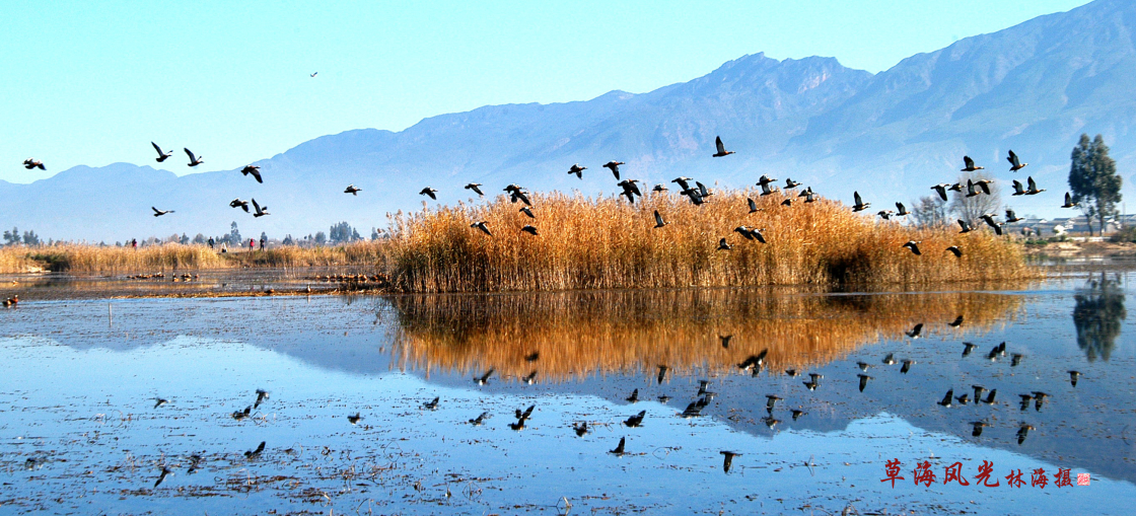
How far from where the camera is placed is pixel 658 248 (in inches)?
1168

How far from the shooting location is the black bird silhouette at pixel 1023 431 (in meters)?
8.42

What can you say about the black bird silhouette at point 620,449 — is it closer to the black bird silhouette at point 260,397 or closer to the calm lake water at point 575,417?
the calm lake water at point 575,417

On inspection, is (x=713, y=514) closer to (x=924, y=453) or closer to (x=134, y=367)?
(x=924, y=453)

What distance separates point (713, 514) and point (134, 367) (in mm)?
10405

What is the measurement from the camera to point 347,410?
10.6m

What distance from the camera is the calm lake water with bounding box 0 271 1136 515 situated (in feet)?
23.5

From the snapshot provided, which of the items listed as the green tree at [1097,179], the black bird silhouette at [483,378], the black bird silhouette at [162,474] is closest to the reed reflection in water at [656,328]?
the black bird silhouette at [483,378]

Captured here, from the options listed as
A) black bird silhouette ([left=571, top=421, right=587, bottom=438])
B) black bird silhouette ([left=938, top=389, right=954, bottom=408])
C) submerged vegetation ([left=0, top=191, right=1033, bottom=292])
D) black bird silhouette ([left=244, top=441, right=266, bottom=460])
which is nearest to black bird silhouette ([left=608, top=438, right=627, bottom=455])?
black bird silhouette ([left=571, top=421, right=587, bottom=438])

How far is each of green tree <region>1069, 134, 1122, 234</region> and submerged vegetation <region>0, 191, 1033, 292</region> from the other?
5838cm

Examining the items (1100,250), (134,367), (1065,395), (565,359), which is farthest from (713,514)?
(1100,250)

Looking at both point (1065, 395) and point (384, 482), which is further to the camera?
point (1065, 395)

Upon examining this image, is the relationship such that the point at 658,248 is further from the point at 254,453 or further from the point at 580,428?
the point at 254,453

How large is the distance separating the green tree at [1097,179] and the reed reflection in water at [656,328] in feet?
224

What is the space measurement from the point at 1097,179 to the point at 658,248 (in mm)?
69592
